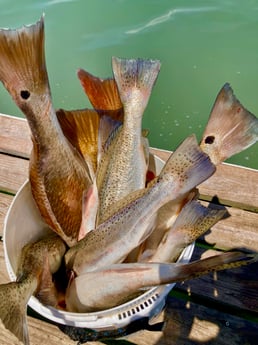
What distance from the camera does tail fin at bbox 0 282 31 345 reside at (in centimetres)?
78

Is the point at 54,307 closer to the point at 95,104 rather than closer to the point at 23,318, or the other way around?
the point at 23,318

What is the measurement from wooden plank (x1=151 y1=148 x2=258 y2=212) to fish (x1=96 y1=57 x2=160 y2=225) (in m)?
0.44

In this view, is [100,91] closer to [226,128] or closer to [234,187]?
[226,128]

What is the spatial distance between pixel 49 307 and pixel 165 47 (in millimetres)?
2594

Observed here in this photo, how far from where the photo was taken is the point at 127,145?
3.75 ft

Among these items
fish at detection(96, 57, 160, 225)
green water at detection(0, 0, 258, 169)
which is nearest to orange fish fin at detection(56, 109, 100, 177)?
fish at detection(96, 57, 160, 225)

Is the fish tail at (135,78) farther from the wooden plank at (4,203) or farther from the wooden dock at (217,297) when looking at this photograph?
the wooden plank at (4,203)

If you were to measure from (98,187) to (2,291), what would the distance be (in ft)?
1.35

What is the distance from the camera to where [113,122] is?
117 centimetres

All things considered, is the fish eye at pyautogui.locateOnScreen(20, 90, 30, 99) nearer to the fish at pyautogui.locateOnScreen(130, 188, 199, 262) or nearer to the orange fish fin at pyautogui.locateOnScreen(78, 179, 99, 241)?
the orange fish fin at pyautogui.locateOnScreen(78, 179, 99, 241)

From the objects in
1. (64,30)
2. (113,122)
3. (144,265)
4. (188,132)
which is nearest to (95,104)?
(113,122)

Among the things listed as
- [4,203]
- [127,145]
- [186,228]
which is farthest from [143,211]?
[4,203]

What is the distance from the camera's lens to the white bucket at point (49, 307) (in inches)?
33.6

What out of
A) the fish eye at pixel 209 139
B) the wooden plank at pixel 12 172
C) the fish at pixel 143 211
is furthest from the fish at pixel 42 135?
the wooden plank at pixel 12 172
